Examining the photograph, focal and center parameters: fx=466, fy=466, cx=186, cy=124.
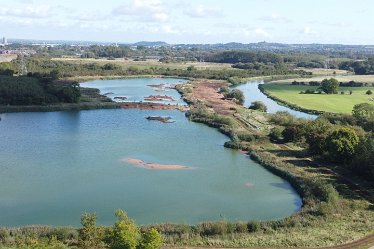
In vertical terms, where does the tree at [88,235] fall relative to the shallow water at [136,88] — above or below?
below

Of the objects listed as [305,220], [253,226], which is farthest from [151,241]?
[305,220]

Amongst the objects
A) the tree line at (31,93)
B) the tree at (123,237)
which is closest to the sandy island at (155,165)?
the tree at (123,237)

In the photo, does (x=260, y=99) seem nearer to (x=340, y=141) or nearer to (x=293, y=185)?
(x=340, y=141)

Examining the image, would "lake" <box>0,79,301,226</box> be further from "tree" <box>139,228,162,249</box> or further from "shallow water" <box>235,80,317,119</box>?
"shallow water" <box>235,80,317,119</box>

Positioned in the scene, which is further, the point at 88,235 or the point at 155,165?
the point at 155,165

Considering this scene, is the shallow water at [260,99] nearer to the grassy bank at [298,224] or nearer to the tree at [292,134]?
the tree at [292,134]

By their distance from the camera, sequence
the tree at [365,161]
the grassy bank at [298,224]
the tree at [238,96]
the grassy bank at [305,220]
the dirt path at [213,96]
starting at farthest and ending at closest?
the tree at [238,96] → the dirt path at [213,96] → the tree at [365,161] → the grassy bank at [305,220] → the grassy bank at [298,224]

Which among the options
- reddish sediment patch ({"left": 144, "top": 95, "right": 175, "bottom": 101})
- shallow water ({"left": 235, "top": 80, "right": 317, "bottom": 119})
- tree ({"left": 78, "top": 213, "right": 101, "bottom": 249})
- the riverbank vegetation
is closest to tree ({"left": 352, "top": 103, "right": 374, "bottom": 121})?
the riverbank vegetation
